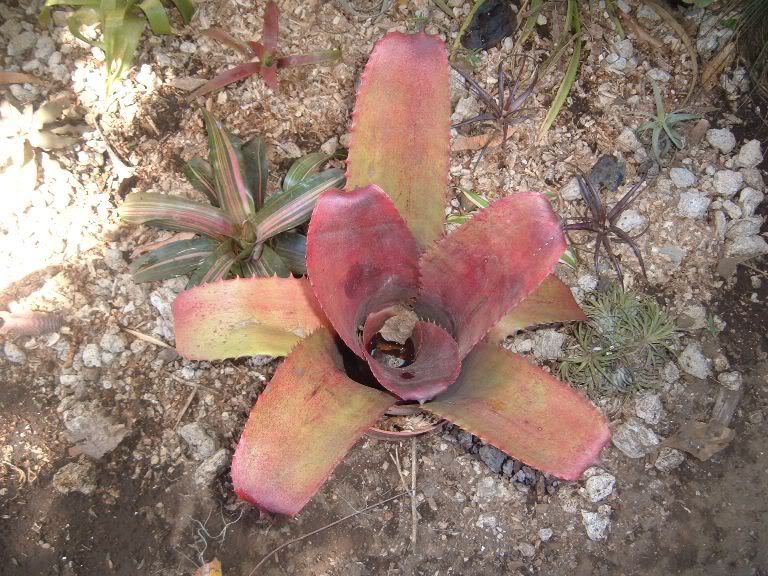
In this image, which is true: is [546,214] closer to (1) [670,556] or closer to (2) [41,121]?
(1) [670,556]

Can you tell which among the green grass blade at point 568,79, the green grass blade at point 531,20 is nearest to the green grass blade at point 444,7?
the green grass blade at point 531,20

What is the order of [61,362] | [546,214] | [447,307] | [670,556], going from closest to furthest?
[546,214]
[447,307]
[670,556]
[61,362]

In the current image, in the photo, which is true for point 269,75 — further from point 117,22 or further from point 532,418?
point 532,418

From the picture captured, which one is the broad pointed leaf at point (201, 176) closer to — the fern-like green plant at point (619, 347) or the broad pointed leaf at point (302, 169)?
the broad pointed leaf at point (302, 169)

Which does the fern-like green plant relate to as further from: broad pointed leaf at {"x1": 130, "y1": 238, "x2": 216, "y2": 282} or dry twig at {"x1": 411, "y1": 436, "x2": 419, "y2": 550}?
broad pointed leaf at {"x1": 130, "y1": 238, "x2": 216, "y2": 282}

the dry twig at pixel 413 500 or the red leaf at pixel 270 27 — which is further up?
the red leaf at pixel 270 27

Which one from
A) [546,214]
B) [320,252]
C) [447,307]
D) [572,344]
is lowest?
[572,344]

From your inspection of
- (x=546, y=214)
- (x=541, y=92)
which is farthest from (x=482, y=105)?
(x=546, y=214)
